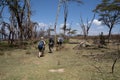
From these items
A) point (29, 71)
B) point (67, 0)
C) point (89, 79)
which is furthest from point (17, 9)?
point (89, 79)

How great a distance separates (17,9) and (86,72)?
59.3ft

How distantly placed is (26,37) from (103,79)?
82.8ft

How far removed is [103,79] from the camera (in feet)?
30.3

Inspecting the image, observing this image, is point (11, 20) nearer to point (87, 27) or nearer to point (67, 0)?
point (67, 0)

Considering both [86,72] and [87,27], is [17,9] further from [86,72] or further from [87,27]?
[86,72]

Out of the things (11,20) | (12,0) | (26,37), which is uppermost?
(12,0)

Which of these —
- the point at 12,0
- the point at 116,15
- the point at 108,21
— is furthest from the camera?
the point at 108,21

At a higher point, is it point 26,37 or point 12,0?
point 12,0

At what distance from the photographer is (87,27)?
120ft

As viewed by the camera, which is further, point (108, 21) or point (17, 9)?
point (108, 21)

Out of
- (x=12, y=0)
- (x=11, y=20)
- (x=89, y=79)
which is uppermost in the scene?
(x=12, y=0)

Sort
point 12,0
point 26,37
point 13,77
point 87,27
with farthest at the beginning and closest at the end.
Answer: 1. point 87,27
2. point 26,37
3. point 12,0
4. point 13,77

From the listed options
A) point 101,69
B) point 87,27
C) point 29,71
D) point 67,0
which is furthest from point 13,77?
point 87,27

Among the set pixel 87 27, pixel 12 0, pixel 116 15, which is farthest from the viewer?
pixel 116 15
